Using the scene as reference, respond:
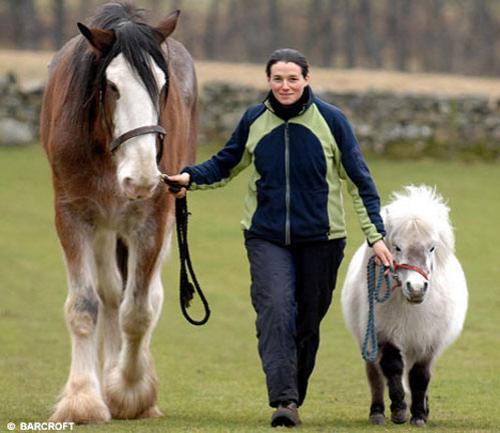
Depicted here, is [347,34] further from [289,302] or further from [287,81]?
[289,302]

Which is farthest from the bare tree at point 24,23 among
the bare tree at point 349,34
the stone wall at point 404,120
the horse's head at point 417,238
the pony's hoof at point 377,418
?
the pony's hoof at point 377,418

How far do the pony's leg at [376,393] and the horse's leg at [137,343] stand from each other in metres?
1.29

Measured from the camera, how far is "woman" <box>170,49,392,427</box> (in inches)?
289

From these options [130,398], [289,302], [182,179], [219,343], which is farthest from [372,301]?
[219,343]

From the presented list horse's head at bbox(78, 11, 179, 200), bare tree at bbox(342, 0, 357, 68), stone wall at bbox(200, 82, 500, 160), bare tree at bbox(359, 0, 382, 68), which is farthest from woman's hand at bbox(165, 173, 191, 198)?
bare tree at bbox(359, 0, 382, 68)

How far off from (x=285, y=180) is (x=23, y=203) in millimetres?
13858

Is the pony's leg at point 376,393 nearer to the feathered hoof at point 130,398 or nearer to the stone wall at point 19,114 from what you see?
the feathered hoof at point 130,398

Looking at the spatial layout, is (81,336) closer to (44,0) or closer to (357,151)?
(357,151)

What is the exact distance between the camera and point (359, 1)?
52.5 m

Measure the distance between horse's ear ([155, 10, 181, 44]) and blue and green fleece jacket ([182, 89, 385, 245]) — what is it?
2.14ft

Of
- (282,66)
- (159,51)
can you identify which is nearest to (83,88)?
(159,51)

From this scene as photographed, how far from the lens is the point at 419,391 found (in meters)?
7.90

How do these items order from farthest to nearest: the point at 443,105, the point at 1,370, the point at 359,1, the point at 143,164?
the point at 359,1, the point at 443,105, the point at 1,370, the point at 143,164

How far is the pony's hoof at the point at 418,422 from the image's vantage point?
774cm
